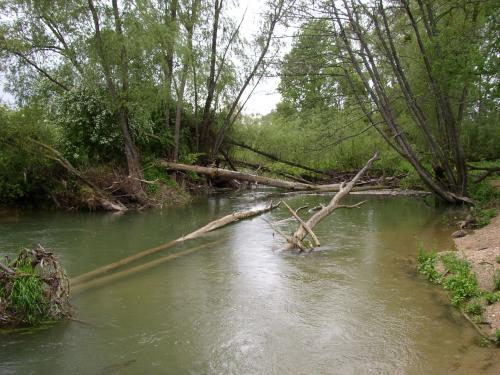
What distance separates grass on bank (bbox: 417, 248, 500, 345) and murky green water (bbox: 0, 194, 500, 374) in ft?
0.71

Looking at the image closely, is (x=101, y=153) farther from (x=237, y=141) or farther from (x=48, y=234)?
(x=237, y=141)

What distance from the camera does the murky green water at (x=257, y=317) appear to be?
5109 mm

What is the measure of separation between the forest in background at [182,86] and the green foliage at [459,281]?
5.42m

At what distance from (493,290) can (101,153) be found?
16071 mm

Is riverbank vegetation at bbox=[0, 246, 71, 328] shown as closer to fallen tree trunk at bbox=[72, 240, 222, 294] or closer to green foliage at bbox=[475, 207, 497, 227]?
fallen tree trunk at bbox=[72, 240, 222, 294]

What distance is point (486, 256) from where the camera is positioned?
810cm

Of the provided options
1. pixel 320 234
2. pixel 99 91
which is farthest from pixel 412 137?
pixel 99 91

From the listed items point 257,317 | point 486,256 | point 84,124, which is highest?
point 84,124

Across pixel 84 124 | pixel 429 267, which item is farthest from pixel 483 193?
pixel 84 124

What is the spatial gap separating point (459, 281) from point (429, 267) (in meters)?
1.19

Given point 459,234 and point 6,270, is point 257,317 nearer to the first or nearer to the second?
point 6,270

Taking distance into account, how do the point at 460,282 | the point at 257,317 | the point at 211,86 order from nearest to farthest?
the point at 257,317, the point at 460,282, the point at 211,86

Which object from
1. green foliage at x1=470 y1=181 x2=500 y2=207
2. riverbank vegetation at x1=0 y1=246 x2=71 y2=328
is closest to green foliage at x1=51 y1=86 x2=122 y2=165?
riverbank vegetation at x1=0 y1=246 x2=71 y2=328

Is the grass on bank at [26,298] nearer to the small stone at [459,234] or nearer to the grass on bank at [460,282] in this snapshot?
the grass on bank at [460,282]
